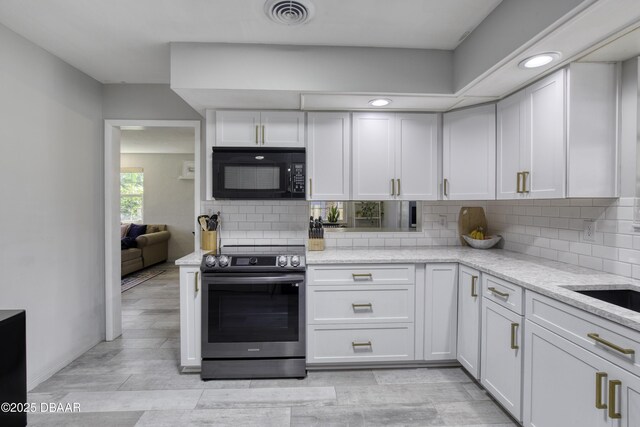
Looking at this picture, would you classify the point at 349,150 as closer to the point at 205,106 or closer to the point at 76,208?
the point at 205,106

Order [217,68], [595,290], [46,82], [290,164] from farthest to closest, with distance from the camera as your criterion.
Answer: [290,164] → [46,82] → [217,68] → [595,290]

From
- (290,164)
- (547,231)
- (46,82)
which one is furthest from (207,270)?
(547,231)

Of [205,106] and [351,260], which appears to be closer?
[351,260]

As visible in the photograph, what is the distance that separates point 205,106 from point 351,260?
1748 mm

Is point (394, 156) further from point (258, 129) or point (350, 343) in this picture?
point (350, 343)

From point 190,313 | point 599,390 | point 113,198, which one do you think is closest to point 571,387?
point 599,390

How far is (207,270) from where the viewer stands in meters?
2.40

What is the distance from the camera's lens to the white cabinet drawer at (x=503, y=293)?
71.1 inches

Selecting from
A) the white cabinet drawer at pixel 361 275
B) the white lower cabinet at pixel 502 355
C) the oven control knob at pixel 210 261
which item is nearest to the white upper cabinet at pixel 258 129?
the oven control knob at pixel 210 261

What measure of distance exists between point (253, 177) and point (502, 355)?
2.15 metres

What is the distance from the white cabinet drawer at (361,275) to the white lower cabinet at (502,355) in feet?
1.89

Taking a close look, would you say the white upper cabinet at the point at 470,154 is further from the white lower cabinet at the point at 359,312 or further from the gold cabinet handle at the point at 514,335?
the gold cabinet handle at the point at 514,335

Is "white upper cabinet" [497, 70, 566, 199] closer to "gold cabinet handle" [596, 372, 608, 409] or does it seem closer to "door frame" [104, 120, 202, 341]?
"gold cabinet handle" [596, 372, 608, 409]

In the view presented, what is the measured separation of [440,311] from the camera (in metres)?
2.52
